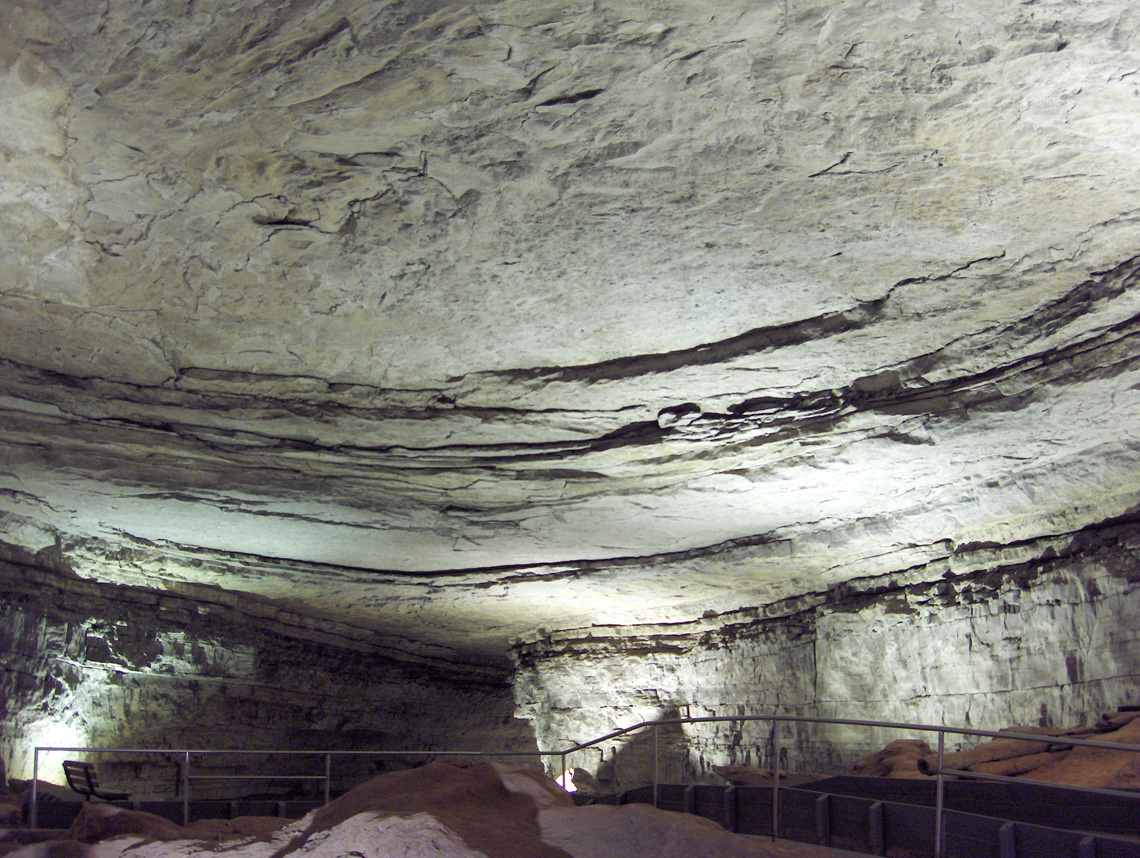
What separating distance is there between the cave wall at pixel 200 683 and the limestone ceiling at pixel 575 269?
1154 millimetres

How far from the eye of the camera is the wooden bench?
7691 mm

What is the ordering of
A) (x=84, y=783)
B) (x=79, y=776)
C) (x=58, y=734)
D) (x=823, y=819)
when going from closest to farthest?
(x=823, y=819) → (x=84, y=783) → (x=79, y=776) → (x=58, y=734)

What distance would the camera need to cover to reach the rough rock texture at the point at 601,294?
3.45m

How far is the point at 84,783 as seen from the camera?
342 inches

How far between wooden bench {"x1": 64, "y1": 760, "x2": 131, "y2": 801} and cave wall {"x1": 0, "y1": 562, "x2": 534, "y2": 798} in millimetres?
545

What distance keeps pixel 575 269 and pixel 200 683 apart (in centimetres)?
874

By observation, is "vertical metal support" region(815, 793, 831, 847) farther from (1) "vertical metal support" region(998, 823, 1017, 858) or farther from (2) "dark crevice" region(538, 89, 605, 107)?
(2) "dark crevice" region(538, 89, 605, 107)

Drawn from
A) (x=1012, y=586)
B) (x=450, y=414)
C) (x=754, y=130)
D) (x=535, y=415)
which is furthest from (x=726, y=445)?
(x=754, y=130)

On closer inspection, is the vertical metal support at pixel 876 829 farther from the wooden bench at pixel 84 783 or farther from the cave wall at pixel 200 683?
the cave wall at pixel 200 683

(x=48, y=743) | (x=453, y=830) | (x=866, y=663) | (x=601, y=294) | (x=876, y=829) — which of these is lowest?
(x=48, y=743)

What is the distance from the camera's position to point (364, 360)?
5.88 meters

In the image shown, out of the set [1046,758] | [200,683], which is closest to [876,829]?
[1046,758]

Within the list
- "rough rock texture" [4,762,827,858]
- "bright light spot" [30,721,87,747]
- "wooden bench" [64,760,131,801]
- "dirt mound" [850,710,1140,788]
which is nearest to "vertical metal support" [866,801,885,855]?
"rough rock texture" [4,762,827,858]

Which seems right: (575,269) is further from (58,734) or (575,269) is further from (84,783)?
(58,734)
